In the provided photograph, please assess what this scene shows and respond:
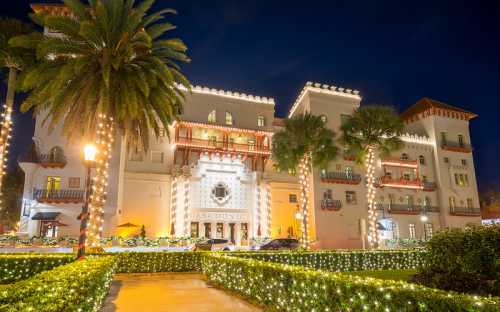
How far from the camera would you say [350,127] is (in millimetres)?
31703

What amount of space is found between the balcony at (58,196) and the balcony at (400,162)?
32895 mm

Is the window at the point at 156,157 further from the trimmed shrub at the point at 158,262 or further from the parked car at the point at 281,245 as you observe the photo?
the trimmed shrub at the point at 158,262

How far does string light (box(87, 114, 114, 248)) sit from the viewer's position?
19.8 m

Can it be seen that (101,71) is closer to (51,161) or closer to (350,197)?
(51,161)

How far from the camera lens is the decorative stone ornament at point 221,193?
37250 mm

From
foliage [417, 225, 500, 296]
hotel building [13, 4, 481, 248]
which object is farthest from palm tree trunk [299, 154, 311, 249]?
foliage [417, 225, 500, 296]

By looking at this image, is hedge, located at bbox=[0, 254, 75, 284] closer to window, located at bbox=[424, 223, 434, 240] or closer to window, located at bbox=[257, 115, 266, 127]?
window, located at bbox=[257, 115, 266, 127]

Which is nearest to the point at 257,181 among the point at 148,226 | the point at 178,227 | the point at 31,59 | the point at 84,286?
the point at 178,227

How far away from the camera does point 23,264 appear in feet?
48.5

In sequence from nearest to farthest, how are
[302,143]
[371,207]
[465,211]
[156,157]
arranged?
[371,207], [302,143], [156,157], [465,211]

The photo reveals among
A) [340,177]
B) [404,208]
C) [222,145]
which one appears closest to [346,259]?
[340,177]

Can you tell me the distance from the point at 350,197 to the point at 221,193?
14228mm

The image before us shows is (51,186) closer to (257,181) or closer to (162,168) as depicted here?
(162,168)

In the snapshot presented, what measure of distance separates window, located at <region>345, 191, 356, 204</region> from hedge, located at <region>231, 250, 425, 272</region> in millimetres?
15499
